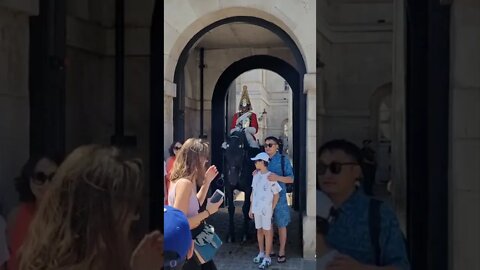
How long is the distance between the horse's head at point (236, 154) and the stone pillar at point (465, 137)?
417 centimetres

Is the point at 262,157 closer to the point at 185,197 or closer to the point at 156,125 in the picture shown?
the point at 185,197

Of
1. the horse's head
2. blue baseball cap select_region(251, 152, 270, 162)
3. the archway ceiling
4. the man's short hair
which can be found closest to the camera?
the man's short hair

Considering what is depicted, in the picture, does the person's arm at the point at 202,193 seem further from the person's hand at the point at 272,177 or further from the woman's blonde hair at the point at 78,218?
the woman's blonde hair at the point at 78,218

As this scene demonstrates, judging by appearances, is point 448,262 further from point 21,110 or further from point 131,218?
point 21,110

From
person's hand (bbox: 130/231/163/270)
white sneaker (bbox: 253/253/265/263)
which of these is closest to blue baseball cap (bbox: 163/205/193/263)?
person's hand (bbox: 130/231/163/270)

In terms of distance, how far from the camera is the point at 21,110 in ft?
4.38

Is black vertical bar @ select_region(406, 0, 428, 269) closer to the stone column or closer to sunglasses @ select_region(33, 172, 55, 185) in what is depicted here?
sunglasses @ select_region(33, 172, 55, 185)

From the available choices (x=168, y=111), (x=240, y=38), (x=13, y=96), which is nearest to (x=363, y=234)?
(x=13, y=96)

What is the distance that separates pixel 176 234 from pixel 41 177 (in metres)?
0.70

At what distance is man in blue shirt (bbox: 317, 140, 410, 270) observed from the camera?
3.91ft

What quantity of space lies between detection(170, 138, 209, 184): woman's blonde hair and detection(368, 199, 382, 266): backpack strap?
1740 mm

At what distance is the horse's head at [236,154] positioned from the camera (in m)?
5.30

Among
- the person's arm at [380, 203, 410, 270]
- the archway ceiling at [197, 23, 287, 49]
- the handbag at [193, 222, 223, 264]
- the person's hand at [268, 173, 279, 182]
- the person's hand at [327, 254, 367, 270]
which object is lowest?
the handbag at [193, 222, 223, 264]

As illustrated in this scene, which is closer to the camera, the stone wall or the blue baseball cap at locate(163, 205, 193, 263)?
the stone wall
